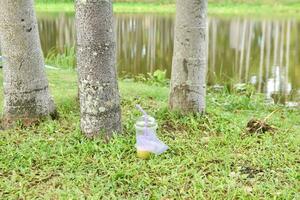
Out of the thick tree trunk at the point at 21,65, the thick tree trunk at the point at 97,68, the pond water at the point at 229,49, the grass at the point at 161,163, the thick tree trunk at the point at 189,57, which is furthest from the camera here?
the pond water at the point at 229,49

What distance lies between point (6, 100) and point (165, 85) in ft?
15.7

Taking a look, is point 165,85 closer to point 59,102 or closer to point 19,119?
point 59,102

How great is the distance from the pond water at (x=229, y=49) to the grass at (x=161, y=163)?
4.22 meters

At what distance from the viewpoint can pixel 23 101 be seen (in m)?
4.75

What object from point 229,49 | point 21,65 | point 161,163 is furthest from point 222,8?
point 161,163

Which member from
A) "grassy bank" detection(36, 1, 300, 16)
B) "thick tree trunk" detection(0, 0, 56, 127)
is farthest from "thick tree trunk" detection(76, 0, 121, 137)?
"grassy bank" detection(36, 1, 300, 16)

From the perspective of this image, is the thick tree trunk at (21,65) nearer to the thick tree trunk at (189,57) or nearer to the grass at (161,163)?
the grass at (161,163)

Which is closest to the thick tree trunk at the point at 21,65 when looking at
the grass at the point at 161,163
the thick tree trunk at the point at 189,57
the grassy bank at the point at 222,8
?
the grass at the point at 161,163

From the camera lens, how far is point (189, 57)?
16.0 feet

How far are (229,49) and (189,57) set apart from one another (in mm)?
10697

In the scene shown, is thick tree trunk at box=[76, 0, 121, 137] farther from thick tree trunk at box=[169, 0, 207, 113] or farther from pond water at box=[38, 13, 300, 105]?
pond water at box=[38, 13, 300, 105]

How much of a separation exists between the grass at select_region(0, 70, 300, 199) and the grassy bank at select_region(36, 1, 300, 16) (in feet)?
84.4

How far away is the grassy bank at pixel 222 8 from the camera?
98.3ft

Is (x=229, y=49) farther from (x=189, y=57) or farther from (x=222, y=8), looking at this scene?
(x=222, y=8)
